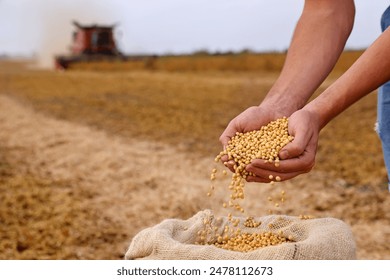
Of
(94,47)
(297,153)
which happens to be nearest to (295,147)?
(297,153)

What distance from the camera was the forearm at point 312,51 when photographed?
2.26 metres

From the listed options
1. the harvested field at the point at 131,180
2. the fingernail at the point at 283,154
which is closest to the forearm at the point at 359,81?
the fingernail at the point at 283,154

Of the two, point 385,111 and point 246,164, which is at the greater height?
point 385,111

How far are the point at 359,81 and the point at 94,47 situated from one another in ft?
88.9

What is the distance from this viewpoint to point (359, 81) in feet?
6.44

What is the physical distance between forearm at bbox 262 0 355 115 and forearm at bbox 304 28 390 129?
0.23 metres

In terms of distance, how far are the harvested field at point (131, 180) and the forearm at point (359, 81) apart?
2303 mm

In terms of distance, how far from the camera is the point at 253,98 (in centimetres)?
1335

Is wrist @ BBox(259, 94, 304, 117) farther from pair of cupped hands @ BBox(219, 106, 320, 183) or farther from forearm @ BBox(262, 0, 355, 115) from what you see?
pair of cupped hands @ BBox(219, 106, 320, 183)

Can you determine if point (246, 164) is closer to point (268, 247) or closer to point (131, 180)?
point (268, 247)

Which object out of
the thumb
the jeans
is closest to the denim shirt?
the jeans

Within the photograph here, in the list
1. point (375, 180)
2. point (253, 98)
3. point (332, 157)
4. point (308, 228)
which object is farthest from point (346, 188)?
point (253, 98)

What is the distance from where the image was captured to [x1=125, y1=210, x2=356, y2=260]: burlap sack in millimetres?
1963
